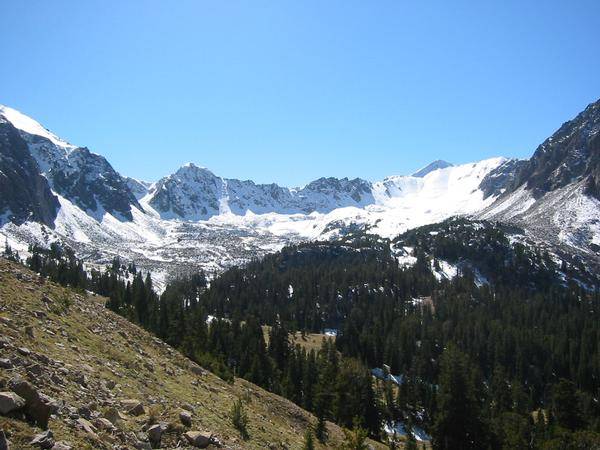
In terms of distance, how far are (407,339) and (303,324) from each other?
5044 centimetres

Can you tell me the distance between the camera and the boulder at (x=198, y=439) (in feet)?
64.0

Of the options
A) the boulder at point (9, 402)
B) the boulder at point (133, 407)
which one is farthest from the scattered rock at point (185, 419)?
the boulder at point (9, 402)

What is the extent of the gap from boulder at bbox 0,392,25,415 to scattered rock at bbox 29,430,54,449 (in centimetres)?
118

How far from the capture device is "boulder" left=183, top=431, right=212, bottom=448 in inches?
768

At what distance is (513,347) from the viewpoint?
148 metres

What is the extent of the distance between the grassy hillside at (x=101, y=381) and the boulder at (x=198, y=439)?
31 centimetres

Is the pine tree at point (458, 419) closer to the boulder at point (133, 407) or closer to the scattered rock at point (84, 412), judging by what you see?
Result: the boulder at point (133, 407)

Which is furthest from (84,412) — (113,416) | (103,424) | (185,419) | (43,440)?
(185,419)

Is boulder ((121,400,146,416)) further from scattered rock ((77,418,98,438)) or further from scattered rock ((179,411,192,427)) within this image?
scattered rock ((77,418,98,438))

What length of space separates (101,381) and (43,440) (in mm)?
8974

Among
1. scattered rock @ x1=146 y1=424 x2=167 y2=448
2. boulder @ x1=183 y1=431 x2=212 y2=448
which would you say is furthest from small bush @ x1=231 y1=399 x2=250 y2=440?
scattered rock @ x1=146 y1=424 x2=167 y2=448

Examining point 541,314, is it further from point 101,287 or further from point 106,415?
point 106,415

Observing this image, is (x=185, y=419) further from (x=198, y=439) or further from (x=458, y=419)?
(x=458, y=419)

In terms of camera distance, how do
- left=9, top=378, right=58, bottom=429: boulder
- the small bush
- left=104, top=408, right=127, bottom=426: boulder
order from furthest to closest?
the small bush, left=104, top=408, right=127, bottom=426: boulder, left=9, top=378, right=58, bottom=429: boulder
